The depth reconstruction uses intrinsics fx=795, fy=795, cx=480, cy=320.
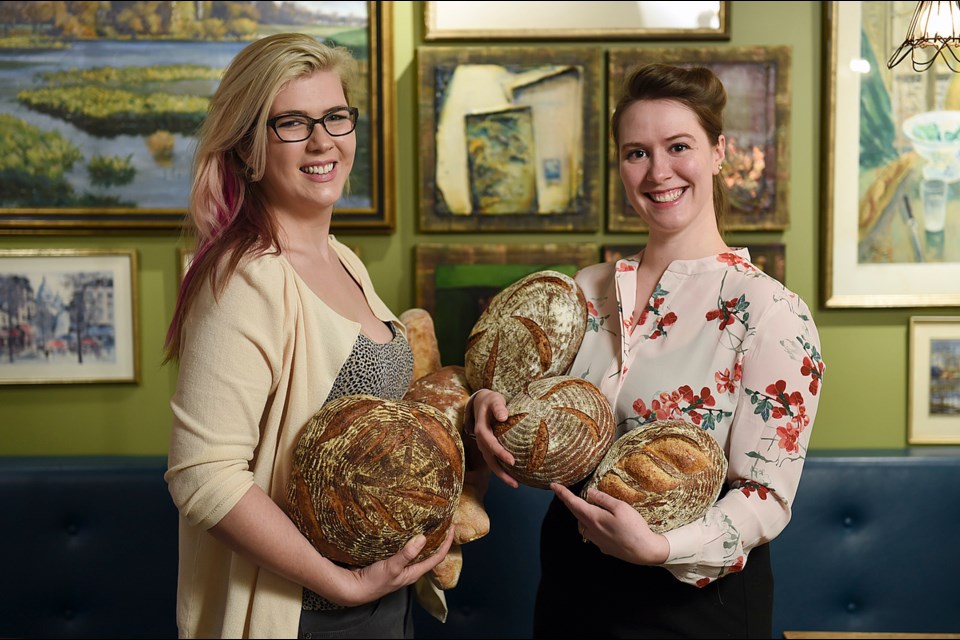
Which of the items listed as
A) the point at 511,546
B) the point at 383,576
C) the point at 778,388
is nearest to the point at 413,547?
the point at 383,576

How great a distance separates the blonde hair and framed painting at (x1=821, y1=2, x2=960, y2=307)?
1423 mm

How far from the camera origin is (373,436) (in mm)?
1043

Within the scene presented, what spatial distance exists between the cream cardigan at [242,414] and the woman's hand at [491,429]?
0.22m

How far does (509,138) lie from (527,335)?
0.93 m

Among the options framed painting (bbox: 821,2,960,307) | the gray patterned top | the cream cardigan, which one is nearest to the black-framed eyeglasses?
the cream cardigan

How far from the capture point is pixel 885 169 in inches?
81.3

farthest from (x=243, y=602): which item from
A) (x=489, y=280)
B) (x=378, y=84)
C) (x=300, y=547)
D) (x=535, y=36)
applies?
(x=535, y=36)

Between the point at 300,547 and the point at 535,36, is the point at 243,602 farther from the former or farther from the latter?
the point at 535,36

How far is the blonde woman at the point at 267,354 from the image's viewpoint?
1096 mm

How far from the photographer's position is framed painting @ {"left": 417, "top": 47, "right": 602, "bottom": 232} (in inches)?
81.0

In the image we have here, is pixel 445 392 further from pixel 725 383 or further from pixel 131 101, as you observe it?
pixel 131 101

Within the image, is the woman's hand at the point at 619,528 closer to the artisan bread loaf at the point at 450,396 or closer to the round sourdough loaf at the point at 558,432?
the round sourdough loaf at the point at 558,432

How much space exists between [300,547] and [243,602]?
0.48ft

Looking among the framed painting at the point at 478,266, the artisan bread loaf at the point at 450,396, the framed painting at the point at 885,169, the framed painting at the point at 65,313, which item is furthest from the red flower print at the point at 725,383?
the framed painting at the point at 65,313
